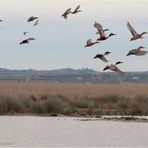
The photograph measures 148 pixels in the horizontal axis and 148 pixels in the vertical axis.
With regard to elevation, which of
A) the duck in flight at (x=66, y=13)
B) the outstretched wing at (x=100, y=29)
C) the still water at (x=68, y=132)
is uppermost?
the duck in flight at (x=66, y=13)

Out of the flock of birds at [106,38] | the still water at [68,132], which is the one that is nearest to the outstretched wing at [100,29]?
the flock of birds at [106,38]

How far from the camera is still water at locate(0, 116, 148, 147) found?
106ft

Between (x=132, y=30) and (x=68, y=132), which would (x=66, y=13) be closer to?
(x=132, y=30)

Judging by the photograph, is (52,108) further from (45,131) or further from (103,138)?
(103,138)

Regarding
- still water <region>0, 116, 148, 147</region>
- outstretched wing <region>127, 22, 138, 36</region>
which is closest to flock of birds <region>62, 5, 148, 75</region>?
outstretched wing <region>127, 22, 138, 36</region>

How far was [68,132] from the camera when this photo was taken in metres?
37.4

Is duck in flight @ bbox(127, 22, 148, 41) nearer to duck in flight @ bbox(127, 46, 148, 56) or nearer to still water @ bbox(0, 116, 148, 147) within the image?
duck in flight @ bbox(127, 46, 148, 56)

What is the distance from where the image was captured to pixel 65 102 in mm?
57781

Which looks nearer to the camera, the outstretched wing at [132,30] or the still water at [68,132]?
the outstretched wing at [132,30]

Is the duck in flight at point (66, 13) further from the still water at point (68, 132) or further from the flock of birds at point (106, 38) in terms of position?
the still water at point (68, 132)

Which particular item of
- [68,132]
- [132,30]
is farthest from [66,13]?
[68,132]

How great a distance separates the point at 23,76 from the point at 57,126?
520ft

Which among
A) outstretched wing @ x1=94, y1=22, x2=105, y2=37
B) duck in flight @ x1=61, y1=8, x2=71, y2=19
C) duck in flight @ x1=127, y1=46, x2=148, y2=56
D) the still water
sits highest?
duck in flight @ x1=61, y1=8, x2=71, y2=19

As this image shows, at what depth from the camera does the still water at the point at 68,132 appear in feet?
106
